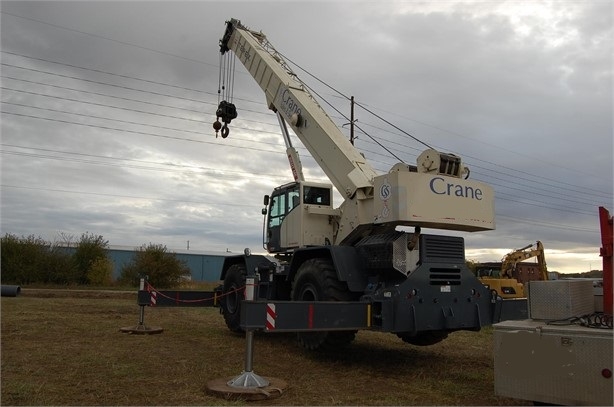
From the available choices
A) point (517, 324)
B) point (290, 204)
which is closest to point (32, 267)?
point (290, 204)

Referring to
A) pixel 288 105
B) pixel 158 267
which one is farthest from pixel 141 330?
pixel 158 267

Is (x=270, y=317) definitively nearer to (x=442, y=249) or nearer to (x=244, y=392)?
(x=244, y=392)

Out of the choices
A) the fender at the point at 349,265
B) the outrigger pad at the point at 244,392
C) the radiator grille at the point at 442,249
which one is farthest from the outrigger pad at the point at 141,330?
the radiator grille at the point at 442,249

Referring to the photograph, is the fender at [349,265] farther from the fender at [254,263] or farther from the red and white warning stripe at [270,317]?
the fender at [254,263]

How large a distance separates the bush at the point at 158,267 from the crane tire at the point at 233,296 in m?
23.9

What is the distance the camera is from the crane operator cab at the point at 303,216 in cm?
1023

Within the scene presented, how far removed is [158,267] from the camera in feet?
115

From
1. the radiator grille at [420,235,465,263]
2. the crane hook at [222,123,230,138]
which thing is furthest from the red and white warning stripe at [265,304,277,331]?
the crane hook at [222,123,230,138]

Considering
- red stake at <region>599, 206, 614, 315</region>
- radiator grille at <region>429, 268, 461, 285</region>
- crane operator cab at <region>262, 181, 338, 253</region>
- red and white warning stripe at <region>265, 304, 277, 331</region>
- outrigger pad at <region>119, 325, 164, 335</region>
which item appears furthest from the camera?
outrigger pad at <region>119, 325, 164, 335</region>

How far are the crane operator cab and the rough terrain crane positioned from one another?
21 millimetres

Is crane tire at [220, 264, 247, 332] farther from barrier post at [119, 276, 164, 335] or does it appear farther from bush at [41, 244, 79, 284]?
bush at [41, 244, 79, 284]

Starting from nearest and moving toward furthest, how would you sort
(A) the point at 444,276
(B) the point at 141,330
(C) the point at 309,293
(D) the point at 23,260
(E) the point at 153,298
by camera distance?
(A) the point at 444,276 < (C) the point at 309,293 < (B) the point at 141,330 < (E) the point at 153,298 < (D) the point at 23,260

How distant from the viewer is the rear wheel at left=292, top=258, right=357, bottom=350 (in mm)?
8398

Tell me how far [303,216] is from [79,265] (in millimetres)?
31129
